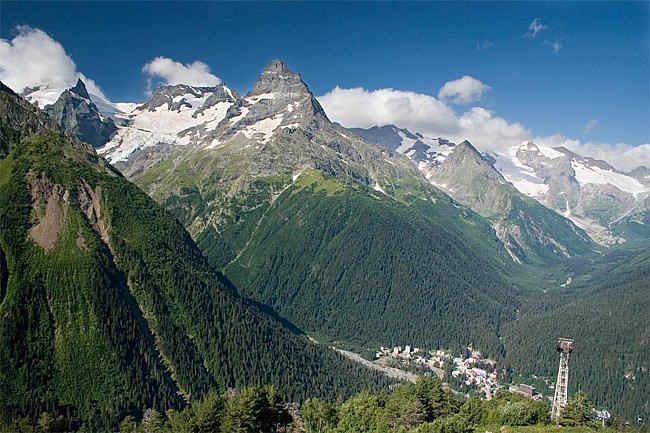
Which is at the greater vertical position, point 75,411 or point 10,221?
point 10,221

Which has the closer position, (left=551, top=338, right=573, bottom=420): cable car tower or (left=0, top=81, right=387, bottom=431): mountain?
Result: (left=551, top=338, right=573, bottom=420): cable car tower

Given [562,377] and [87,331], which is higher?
[562,377]

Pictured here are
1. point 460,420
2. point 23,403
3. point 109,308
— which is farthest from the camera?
point 109,308

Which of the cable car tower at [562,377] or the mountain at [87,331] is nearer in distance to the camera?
the cable car tower at [562,377]

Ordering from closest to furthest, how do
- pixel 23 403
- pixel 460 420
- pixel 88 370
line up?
1. pixel 460 420
2. pixel 23 403
3. pixel 88 370

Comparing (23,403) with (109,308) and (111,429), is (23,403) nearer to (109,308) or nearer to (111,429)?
(111,429)

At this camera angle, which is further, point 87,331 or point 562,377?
point 87,331

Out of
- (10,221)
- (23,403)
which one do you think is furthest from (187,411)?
(10,221)

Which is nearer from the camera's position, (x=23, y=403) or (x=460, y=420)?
(x=460, y=420)
